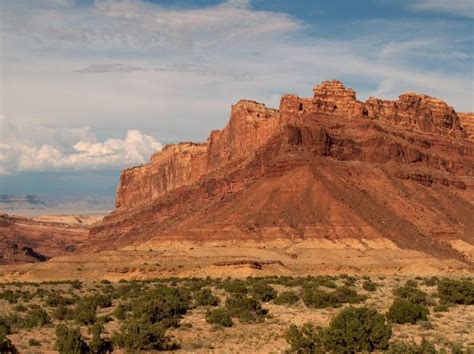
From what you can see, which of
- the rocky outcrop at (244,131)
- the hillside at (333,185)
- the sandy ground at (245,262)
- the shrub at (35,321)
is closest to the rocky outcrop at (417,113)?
the hillside at (333,185)

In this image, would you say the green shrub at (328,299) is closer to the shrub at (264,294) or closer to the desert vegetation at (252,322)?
the desert vegetation at (252,322)

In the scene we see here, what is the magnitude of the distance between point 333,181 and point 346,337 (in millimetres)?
66323

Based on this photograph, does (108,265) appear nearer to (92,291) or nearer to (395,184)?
(92,291)

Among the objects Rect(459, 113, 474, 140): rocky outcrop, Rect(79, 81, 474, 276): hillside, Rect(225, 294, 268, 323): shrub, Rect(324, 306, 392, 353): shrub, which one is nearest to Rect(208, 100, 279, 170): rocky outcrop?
Rect(79, 81, 474, 276): hillside

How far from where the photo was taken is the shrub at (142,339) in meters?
29.3

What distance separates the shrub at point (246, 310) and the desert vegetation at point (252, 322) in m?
0.05

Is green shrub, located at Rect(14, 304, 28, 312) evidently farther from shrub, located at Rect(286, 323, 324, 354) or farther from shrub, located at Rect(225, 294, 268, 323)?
shrub, located at Rect(286, 323, 324, 354)

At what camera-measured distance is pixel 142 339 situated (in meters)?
29.4

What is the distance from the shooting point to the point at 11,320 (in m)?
35.6

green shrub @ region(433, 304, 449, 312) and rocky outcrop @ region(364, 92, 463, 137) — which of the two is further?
rocky outcrop @ region(364, 92, 463, 137)

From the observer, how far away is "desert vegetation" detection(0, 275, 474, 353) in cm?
2858

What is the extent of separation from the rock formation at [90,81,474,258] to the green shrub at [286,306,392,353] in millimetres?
54314

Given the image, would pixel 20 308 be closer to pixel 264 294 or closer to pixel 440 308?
pixel 264 294

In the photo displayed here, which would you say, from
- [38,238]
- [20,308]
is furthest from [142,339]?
[38,238]
